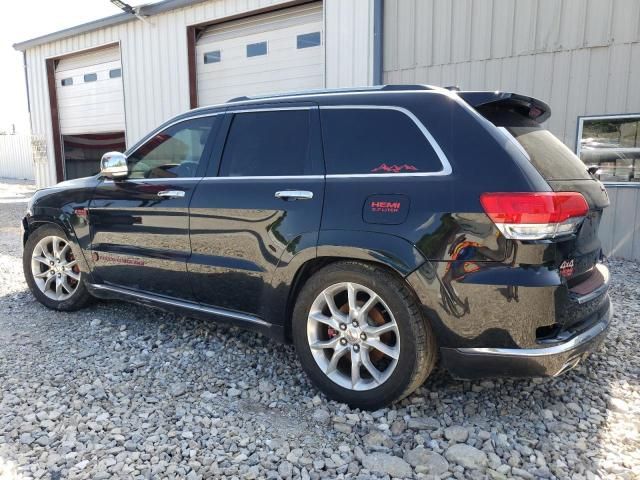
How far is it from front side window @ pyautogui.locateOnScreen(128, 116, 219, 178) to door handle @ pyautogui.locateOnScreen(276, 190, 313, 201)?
88cm

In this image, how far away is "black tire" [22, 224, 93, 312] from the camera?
15.0 feet

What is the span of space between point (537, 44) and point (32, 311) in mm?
6821

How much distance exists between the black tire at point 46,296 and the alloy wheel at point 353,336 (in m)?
2.48

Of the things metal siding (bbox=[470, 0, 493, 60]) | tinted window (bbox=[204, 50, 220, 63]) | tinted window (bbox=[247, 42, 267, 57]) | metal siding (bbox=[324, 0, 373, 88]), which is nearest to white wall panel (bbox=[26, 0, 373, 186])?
metal siding (bbox=[324, 0, 373, 88])

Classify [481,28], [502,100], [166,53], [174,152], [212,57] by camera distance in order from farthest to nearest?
[166,53] < [212,57] < [481,28] < [174,152] < [502,100]

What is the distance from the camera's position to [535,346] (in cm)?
252

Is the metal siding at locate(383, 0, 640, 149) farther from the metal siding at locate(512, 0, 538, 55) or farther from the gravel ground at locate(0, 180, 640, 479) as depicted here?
the gravel ground at locate(0, 180, 640, 479)

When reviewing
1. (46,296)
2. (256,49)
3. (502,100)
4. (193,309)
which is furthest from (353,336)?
(256,49)

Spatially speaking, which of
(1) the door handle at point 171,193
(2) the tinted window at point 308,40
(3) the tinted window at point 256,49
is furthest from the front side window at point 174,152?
(3) the tinted window at point 256,49

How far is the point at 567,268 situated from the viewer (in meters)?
2.57

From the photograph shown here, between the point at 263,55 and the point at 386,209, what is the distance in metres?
7.97

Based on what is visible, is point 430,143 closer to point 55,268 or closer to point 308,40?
point 55,268

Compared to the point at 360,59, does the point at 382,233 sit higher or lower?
lower

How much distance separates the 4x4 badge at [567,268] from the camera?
2537mm
